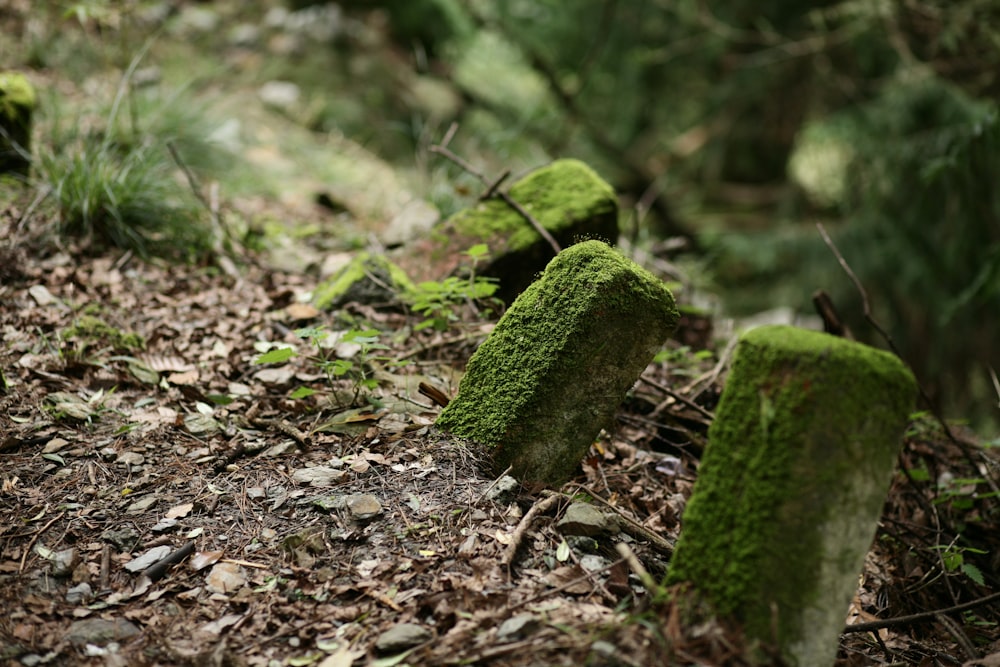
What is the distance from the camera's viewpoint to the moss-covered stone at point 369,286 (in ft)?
10.8

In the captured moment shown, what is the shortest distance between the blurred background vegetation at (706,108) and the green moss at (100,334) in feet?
6.57

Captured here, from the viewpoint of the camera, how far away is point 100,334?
2.89 metres

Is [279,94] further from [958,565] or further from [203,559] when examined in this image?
[958,565]

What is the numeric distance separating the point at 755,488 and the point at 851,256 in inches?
224

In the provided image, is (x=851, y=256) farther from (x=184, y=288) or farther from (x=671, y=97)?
(x=184, y=288)

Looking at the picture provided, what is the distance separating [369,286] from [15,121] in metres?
2.37

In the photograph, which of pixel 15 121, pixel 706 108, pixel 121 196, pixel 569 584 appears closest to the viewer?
pixel 569 584

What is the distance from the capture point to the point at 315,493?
2.14 metres

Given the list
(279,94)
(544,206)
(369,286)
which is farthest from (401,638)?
(279,94)

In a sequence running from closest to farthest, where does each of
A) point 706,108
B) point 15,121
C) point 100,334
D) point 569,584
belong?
point 569,584 → point 100,334 → point 15,121 → point 706,108

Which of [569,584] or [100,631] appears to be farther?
[569,584]

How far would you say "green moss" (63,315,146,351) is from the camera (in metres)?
2.84

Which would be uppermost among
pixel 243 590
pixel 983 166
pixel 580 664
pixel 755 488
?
pixel 983 166

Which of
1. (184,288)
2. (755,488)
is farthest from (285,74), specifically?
(755,488)
